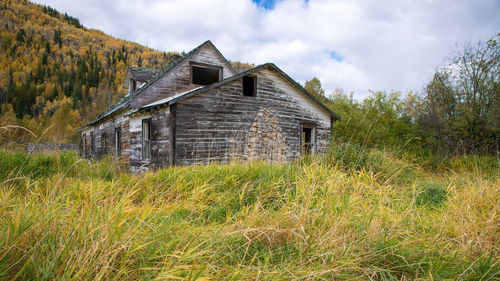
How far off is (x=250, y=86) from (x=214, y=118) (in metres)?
2.90

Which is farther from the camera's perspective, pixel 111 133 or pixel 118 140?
pixel 111 133

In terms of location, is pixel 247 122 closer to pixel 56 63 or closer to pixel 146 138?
pixel 146 138

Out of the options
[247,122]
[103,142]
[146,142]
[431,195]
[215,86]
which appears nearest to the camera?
[431,195]

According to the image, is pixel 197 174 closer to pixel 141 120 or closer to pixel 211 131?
pixel 211 131

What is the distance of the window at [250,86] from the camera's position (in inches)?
408

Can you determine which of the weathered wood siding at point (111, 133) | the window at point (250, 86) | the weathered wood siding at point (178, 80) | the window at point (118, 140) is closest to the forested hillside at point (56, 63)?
the weathered wood siding at point (111, 133)

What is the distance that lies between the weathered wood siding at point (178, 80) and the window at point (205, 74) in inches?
10.4

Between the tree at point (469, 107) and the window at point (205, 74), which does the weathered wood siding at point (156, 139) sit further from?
the tree at point (469, 107)

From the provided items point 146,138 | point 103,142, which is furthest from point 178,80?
point 103,142

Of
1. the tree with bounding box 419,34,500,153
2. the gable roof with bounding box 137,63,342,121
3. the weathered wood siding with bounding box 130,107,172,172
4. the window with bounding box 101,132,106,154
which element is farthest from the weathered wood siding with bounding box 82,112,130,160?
the tree with bounding box 419,34,500,153

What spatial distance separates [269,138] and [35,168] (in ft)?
25.4

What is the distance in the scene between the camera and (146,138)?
1050 cm

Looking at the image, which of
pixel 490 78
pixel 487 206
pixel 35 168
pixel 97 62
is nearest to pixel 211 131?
pixel 35 168

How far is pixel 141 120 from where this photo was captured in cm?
1065
